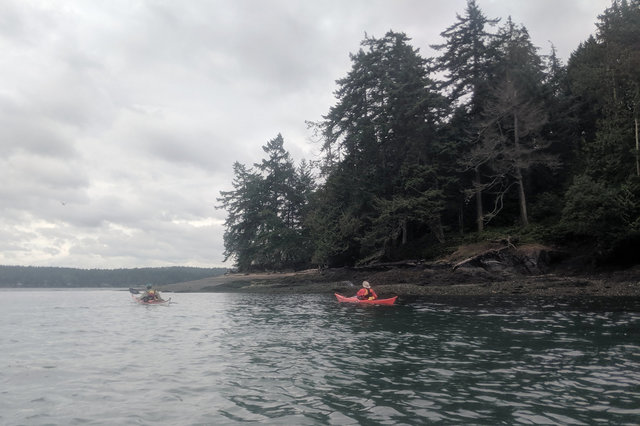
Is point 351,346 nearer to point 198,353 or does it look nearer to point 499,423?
point 198,353

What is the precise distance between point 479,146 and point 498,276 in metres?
12.3

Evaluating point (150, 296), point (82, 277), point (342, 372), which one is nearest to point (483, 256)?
point (342, 372)

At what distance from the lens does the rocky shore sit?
92.2ft

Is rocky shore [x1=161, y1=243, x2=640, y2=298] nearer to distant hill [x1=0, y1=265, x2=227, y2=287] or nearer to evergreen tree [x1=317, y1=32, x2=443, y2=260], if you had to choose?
evergreen tree [x1=317, y1=32, x2=443, y2=260]

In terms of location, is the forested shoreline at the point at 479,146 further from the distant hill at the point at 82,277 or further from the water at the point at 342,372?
the distant hill at the point at 82,277

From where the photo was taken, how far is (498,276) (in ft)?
113

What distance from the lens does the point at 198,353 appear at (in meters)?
14.5

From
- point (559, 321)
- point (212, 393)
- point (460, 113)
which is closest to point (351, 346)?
point (212, 393)

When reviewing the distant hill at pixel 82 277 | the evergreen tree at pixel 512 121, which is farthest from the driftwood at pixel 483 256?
the distant hill at pixel 82 277

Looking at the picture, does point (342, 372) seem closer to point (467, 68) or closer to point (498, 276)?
point (498, 276)

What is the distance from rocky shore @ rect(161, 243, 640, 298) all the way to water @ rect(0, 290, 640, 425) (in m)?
8.42

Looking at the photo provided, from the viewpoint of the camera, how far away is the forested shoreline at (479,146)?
110 feet

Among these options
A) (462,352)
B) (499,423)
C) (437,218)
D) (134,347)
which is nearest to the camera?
(499,423)

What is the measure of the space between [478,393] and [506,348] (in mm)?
5229
